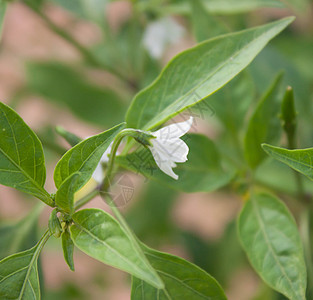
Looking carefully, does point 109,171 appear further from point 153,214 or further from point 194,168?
point 153,214

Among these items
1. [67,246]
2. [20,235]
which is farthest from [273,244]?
[20,235]

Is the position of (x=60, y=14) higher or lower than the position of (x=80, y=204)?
lower

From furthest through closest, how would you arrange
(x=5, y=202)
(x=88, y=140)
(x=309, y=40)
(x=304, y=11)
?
(x=5, y=202)
(x=309, y=40)
(x=304, y=11)
(x=88, y=140)

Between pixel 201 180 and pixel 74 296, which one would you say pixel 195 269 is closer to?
pixel 201 180

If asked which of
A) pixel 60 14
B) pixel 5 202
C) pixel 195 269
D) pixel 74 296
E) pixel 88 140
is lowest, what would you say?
pixel 5 202

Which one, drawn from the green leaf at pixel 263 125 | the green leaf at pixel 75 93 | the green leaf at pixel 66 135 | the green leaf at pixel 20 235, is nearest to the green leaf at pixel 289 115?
the green leaf at pixel 263 125

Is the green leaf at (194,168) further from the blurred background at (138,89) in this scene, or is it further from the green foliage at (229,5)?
the green foliage at (229,5)

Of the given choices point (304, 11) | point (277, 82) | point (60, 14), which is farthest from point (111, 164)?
point (60, 14)
